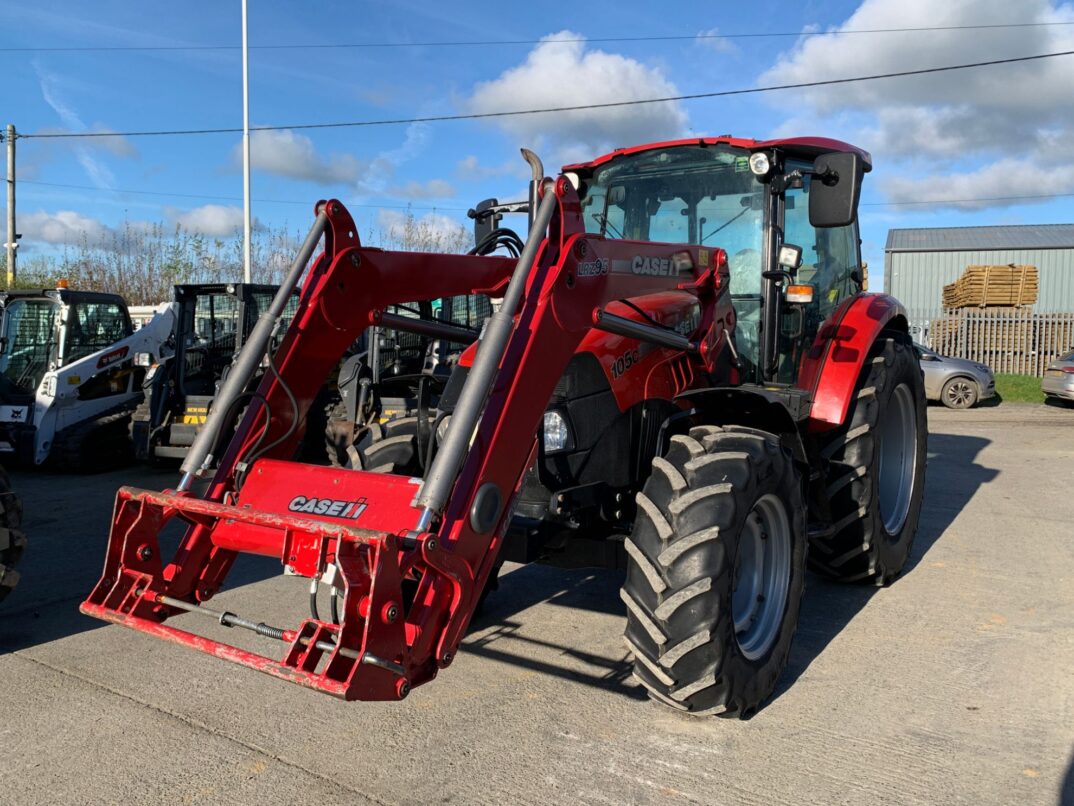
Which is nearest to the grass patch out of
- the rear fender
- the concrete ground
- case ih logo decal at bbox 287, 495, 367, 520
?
the concrete ground

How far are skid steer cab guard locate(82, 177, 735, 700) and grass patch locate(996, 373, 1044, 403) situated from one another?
17.4 metres

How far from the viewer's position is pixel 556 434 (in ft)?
13.5

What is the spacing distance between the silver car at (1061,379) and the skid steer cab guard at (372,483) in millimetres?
15406

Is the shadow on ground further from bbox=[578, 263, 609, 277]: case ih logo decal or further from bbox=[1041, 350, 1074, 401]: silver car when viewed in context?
bbox=[1041, 350, 1074, 401]: silver car

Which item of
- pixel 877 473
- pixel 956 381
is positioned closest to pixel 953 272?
pixel 956 381

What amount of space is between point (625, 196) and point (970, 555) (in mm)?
3692

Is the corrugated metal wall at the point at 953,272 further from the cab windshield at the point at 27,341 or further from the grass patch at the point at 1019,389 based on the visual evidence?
the cab windshield at the point at 27,341

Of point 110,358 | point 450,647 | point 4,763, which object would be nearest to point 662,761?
point 450,647

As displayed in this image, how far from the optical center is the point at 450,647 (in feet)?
10.4

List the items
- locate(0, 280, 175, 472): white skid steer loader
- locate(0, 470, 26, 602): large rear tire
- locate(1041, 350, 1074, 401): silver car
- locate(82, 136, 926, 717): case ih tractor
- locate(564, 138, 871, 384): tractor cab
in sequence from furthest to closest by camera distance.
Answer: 1. locate(1041, 350, 1074, 401): silver car
2. locate(0, 280, 175, 472): white skid steer loader
3. locate(564, 138, 871, 384): tractor cab
4. locate(0, 470, 26, 602): large rear tire
5. locate(82, 136, 926, 717): case ih tractor

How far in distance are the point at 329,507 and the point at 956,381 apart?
17.2 metres

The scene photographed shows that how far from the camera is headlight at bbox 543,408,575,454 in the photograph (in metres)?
4.11

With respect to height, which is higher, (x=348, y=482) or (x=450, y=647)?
(x=348, y=482)

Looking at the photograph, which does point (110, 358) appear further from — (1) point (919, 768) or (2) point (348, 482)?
(1) point (919, 768)
